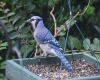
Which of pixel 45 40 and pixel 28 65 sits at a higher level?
pixel 45 40

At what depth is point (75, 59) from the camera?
2949 millimetres

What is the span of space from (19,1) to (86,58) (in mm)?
1450

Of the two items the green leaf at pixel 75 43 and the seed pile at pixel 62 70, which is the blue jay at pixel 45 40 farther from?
the green leaf at pixel 75 43

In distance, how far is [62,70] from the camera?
258 cm

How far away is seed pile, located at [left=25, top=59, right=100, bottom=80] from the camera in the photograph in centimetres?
236

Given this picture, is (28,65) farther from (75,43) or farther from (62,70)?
(75,43)

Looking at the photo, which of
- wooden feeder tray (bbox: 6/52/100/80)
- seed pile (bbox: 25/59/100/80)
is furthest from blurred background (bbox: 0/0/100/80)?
seed pile (bbox: 25/59/100/80)

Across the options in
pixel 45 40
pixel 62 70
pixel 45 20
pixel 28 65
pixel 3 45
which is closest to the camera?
pixel 62 70

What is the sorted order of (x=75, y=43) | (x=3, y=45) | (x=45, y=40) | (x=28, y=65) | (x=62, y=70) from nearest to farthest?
(x=62, y=70) → (x=28, y=65) → (x=45, y=40) → (x=3, y=45) → (x=75, y=43)

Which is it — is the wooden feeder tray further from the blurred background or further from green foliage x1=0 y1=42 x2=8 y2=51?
green foliage x1=0 y1=42 x2=8 y2=51

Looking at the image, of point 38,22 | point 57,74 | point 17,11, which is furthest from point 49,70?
point 17,11

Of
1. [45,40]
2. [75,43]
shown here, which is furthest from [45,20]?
[45,40]

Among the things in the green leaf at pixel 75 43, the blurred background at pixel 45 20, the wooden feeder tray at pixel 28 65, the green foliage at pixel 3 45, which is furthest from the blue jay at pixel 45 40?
the green leaf at pixel 75 43

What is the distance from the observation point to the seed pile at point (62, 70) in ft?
7.74
